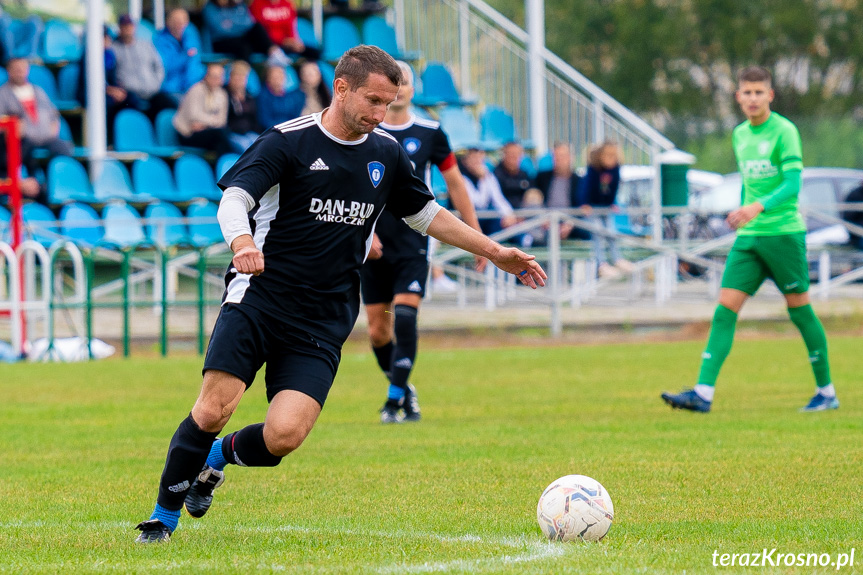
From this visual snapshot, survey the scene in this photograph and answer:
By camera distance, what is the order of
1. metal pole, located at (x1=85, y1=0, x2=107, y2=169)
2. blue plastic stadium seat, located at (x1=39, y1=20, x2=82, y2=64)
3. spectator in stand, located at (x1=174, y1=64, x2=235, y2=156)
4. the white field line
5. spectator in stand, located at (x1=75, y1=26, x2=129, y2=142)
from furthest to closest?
1. blue plastic stadium seat, located at (x1=39, y1=20, x2=82, y2=64)
2. spectator in stand, located at (x1=75, y1=26, x2=129, y2=142)
3. spectator in stand, located at (x1=174, y1=64, x2=235, y2=156)
4. metal pole, located at (x1=85, y1=0, x2=107, y2=169)
5. the white field line

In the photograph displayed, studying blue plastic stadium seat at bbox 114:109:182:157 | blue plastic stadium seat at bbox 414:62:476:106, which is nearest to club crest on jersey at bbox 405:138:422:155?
blue plastic stadium seat at bbox 114:109:182:157

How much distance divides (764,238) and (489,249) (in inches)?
171

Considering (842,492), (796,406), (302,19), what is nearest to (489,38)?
(302,19)

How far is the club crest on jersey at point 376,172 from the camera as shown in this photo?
5.62 m

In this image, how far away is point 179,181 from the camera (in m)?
20.4

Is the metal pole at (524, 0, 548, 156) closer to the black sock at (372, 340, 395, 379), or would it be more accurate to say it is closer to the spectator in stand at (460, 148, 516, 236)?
the spectator in stand at (460, 148, 516, 236)

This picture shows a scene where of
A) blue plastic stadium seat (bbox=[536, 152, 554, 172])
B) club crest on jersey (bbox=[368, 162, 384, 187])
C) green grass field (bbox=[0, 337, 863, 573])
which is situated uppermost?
blue plastic stadium seat (bbox=[536, 152, 554, 172])

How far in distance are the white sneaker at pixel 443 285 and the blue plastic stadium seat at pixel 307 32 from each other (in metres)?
6.20

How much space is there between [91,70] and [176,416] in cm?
1114

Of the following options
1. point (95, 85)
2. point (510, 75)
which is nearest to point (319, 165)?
point (95, 85)

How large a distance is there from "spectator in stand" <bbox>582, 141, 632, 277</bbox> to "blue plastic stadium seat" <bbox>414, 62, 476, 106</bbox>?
15.2 ft

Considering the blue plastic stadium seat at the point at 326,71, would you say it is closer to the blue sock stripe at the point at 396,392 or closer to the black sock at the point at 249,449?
the blue sock stripe at the point at 396,392

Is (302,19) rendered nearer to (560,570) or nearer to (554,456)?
(554,456)

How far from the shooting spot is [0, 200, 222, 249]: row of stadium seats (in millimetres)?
17906
